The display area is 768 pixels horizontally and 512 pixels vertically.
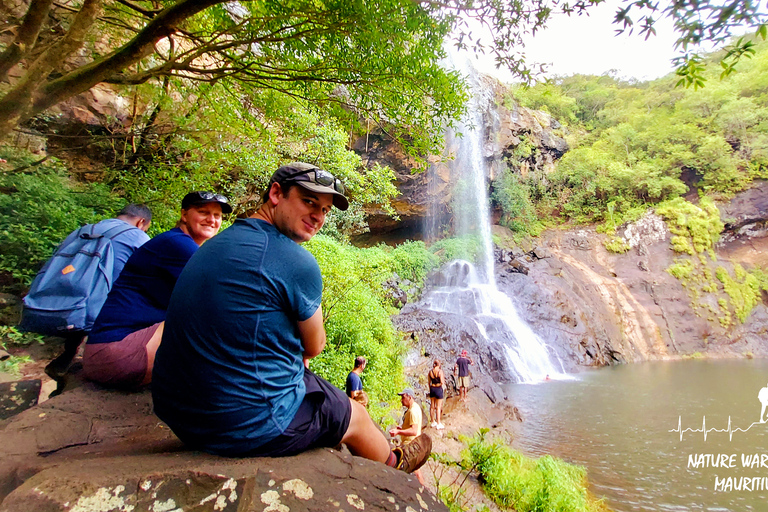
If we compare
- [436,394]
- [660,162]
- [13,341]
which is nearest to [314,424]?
[13,341]

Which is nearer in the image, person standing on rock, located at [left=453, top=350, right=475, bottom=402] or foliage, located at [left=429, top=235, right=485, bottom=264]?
person standing on rock, located at [left=453, top=350, right=475, bottom=402]

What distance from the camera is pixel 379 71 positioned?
3.42m

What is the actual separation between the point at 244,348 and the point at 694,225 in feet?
84.2

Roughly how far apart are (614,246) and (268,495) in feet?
77.6

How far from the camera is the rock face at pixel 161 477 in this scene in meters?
1.06

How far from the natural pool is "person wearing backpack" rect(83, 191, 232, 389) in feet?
20.8

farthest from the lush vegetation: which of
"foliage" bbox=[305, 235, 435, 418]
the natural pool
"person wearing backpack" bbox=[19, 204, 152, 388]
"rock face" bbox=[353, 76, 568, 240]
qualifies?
"person wearing backpack" bbox=[19, 204, 152, 388]

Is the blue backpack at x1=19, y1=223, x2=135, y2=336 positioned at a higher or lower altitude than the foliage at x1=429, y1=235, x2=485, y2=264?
lower

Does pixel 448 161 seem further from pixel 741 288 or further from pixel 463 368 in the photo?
pixel 741 288

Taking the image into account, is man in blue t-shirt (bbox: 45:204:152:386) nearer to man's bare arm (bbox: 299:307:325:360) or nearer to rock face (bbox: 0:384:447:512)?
rock face (bbox: 0:384:447:512)

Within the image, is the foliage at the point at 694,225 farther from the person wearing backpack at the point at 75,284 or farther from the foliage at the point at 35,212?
the foliage at the point at 35,212

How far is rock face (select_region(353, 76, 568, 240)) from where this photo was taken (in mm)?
17073

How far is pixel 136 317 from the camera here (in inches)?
74.8

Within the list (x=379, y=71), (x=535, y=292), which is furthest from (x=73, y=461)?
(x=535, y=292)
